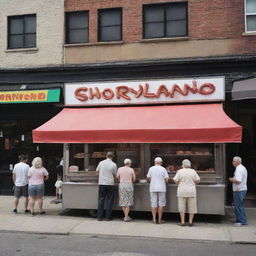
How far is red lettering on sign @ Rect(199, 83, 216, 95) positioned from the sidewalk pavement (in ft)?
12.4

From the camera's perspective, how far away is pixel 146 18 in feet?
46.8

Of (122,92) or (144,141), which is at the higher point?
(122,92)

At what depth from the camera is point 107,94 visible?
42.0 ft

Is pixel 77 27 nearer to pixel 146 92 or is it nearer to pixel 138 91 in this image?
pixel 138 91

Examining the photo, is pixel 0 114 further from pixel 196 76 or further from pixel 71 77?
pixel 196 76

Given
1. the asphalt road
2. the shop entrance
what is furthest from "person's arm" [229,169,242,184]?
the shop entrance

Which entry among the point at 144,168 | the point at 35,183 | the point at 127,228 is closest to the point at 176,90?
the point at 144,168

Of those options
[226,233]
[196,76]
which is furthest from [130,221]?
[196,76]

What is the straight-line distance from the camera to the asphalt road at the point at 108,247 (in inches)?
300

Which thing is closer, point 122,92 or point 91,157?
point 91,157

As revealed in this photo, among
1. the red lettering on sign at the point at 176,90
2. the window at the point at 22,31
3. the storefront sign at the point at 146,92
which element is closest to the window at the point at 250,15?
the storefront sign at the point at 146,92

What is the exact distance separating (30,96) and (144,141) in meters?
5.74

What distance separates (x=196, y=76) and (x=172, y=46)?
4.90 ft

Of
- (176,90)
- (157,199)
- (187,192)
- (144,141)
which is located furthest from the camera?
(176,90)
